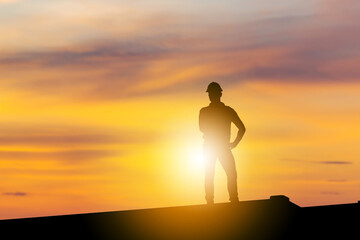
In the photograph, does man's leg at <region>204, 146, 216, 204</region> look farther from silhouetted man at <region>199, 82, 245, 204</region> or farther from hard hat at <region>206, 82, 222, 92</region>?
hard hat at <region>206, 82, 222, 92</region>

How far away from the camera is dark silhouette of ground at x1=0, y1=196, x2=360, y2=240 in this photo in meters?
21.2

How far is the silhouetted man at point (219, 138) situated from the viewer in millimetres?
24391

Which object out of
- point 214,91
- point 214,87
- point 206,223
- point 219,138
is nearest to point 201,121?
point 219,138

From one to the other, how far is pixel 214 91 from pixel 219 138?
4.04 feet

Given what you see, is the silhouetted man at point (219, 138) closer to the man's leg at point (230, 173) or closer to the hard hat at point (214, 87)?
the man's leg at point (230, 173)

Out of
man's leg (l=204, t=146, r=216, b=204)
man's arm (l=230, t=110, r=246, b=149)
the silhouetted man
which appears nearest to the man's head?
the silhouetted man

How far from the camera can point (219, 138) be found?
80.2 ft

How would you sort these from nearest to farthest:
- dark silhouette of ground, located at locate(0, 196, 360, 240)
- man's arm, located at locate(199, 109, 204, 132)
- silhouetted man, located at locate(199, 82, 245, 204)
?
dark silhouette of ground, located at locate(0, 196, 360, 240)
silhouetted man, located at locate(199, 82, 245, 204)
man's arm, located at locate(199, 109, 204, 132)

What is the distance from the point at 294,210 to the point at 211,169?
8.03 feet

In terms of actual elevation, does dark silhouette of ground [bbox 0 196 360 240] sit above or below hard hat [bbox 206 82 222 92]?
below

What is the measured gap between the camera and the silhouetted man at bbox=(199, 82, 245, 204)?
2439cm

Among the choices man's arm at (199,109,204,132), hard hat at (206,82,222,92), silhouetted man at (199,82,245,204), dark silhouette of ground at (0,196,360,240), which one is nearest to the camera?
dark silhouette of ground at (0,196,360,240)

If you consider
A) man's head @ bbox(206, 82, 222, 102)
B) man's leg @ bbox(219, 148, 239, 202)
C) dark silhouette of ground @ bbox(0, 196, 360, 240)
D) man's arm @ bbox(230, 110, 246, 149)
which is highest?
man's head @ bbox(206, 82, 222, 102)

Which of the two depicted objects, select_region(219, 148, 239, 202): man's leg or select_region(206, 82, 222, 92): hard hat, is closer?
select_region(206, 82, 222, 92): hard hat
